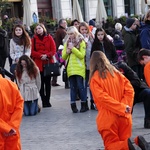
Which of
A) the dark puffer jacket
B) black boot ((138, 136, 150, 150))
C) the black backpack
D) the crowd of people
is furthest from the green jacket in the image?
black boot ((138, 136, 150, 150))

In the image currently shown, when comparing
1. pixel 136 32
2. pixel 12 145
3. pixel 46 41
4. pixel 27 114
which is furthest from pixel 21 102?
pixel 136 32

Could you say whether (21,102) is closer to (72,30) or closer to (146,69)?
(146,69)

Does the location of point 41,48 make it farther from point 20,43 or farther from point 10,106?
point 10,106

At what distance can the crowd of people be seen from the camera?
6.52 m

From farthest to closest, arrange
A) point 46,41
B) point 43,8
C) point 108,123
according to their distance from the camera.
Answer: point 43,8
point 46,41
point 108,123

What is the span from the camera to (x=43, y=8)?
103ft

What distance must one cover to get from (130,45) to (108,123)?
4530 millimetres

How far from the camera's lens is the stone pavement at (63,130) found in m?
7.30

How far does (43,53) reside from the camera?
415 inches

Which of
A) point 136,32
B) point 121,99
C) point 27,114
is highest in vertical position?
point 136,32

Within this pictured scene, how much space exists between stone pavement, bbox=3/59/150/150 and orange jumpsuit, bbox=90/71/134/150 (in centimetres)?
37

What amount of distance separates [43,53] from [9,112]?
199 inches

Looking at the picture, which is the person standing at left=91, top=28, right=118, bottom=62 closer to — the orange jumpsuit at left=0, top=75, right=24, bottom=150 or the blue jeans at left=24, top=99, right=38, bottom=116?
the blue jeans at left=24, top=99, right=38, bottom=116

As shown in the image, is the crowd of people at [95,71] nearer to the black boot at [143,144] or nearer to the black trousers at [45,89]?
the black trousers at [45,89]
